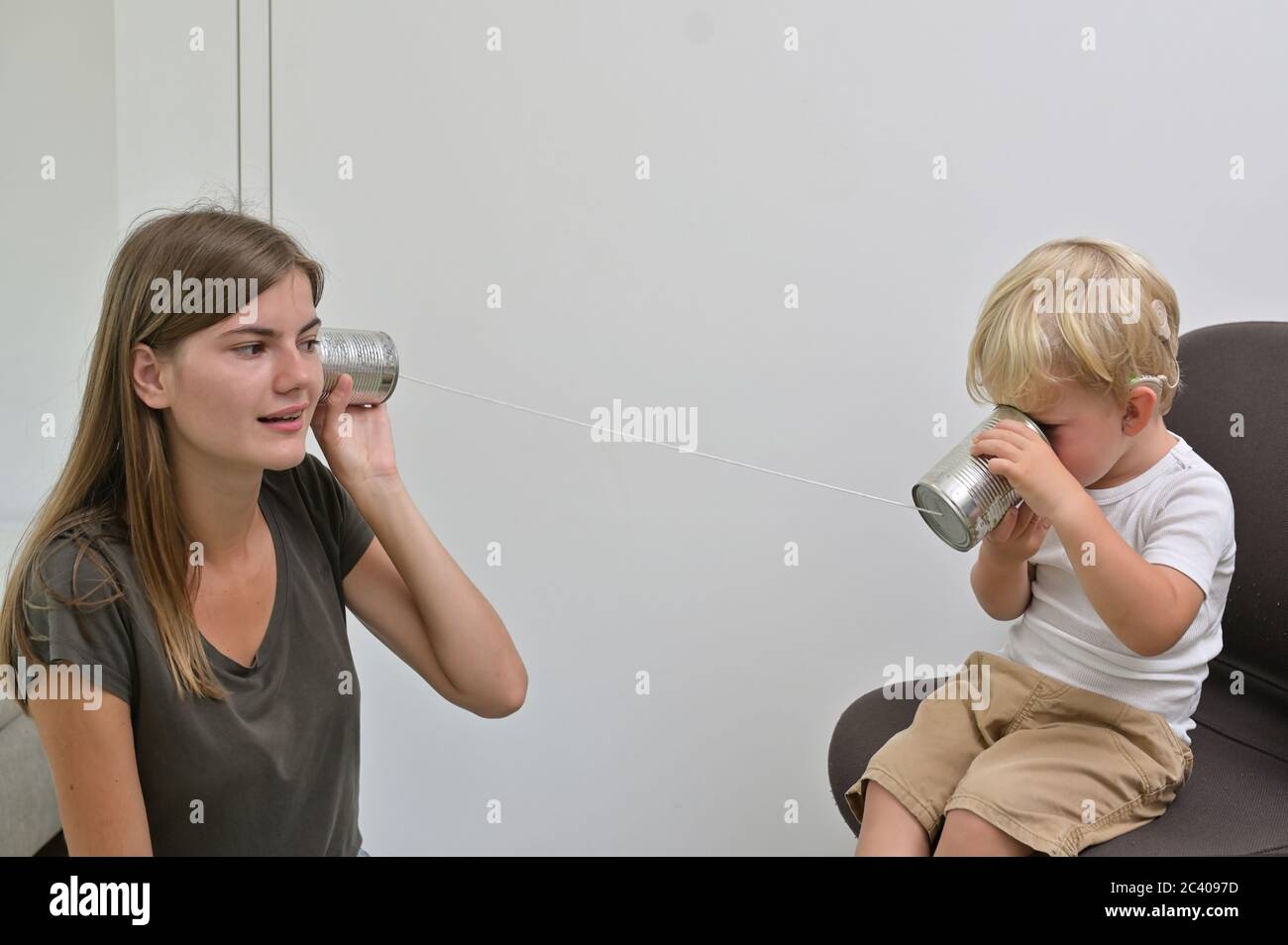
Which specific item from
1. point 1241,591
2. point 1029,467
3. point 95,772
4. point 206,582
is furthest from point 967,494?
point 95,772

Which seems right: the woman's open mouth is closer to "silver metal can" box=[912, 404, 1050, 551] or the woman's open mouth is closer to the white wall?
"silver metal can" box=[912, 404, 1050, 551]

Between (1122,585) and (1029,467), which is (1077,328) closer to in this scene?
(1029,467)

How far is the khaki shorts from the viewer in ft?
4.47

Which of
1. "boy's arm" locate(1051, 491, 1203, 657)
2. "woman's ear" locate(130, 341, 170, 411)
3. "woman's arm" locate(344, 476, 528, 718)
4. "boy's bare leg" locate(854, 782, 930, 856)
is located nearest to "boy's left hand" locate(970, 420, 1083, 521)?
"boy's arm" locate(1051, 491, 1203, 657)

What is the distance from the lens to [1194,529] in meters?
1.45

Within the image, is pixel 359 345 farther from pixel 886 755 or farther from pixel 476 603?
pixel 886 755

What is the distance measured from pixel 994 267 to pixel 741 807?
1.10 m

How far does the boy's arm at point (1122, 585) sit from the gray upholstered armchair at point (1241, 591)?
0.78 ft

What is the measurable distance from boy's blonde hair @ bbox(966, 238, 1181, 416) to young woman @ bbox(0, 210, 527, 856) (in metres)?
0.70

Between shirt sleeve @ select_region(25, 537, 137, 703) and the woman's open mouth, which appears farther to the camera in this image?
the woman's open mouth

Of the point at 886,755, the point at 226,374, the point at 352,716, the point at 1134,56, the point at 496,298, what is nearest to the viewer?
the point at 226,374

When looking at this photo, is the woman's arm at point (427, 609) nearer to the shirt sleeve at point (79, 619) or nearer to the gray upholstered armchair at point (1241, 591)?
the shirt sleeve at point (79, 619)
